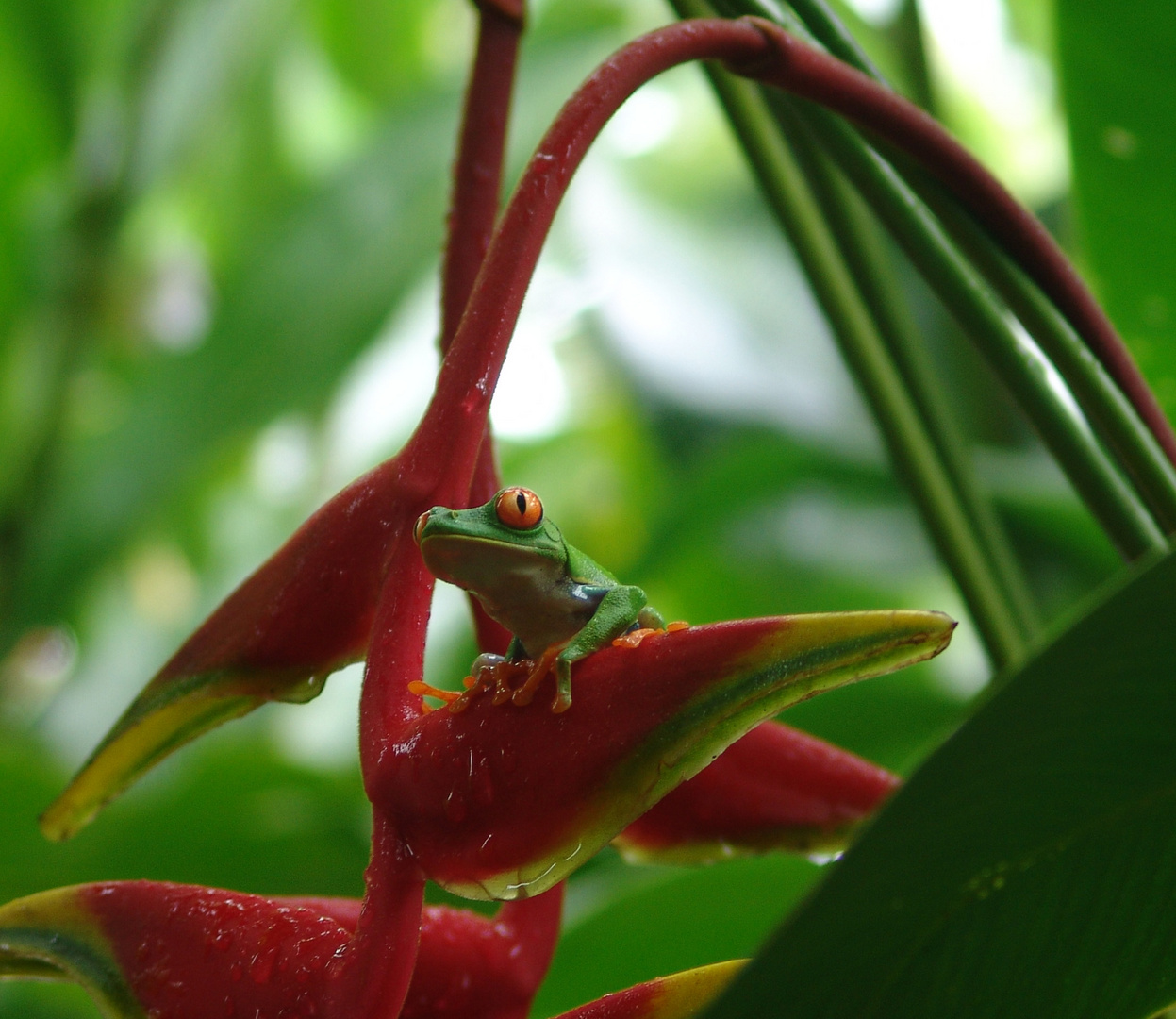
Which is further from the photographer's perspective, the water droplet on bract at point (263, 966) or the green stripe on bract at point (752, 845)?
the green stripe on bract at point (752, 845)

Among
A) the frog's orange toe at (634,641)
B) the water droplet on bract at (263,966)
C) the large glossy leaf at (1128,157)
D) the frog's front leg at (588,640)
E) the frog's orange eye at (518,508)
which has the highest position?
the large glossy leaf at (1128,157)

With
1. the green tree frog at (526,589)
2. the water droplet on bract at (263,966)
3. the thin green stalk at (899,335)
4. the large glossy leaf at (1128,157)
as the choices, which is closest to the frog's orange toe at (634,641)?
the green tree frog at (526,589)

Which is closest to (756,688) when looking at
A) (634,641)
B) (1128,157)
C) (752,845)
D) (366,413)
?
(634,641)

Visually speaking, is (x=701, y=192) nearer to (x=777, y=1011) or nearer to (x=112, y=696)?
(x=112, y=696)

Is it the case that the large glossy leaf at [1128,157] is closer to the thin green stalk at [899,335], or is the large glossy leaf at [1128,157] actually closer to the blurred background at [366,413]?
the thin green stalk at [899,335]

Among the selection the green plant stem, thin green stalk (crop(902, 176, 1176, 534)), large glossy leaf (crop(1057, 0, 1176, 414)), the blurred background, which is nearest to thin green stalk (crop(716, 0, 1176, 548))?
thin green stalk (crop(902, 176, 1176, 534))

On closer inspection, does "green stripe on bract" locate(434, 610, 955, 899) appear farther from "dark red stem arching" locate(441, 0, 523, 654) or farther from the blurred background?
the blurred background

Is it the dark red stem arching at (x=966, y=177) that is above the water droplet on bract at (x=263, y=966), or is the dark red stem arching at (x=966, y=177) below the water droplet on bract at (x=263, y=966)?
above
